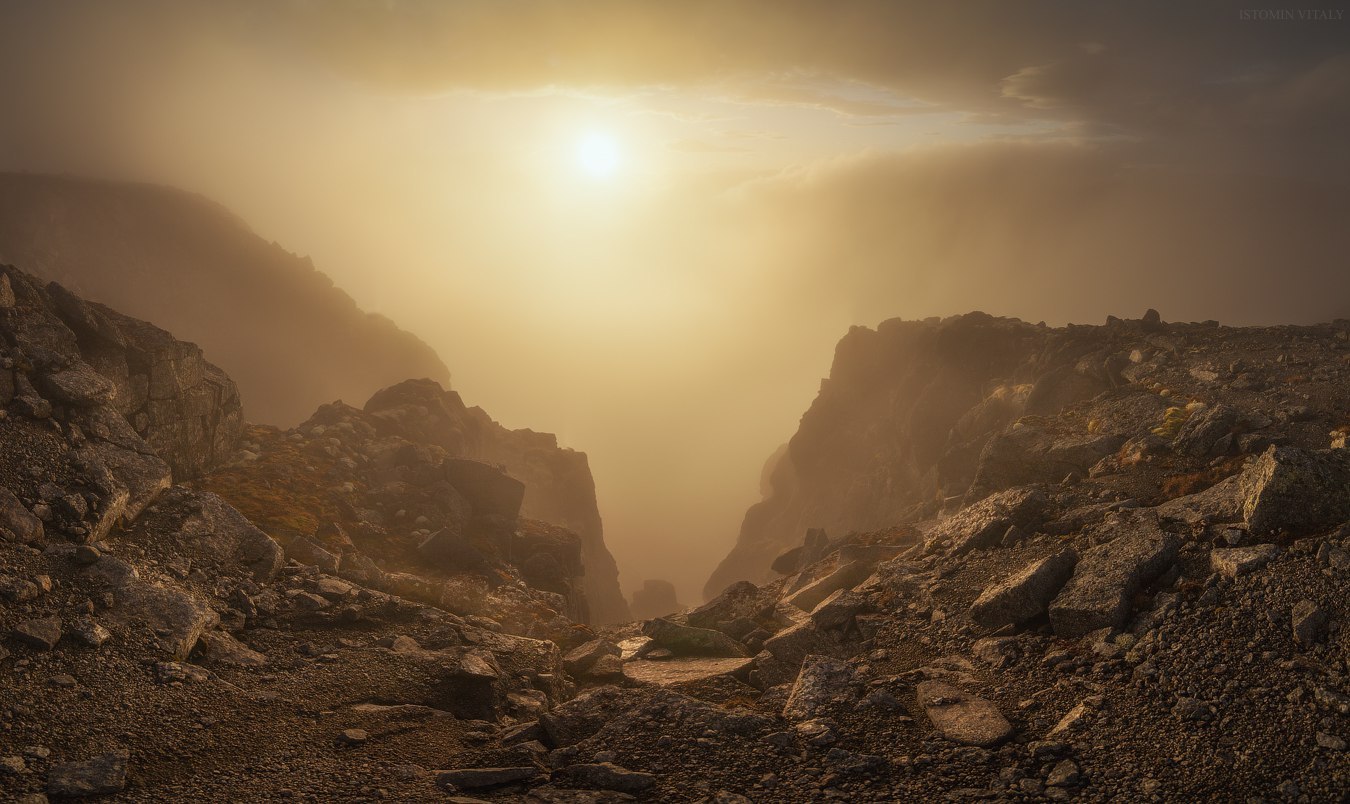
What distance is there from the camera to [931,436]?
7788 cm

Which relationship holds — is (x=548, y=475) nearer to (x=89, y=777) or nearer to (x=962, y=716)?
(x=89, y=777)

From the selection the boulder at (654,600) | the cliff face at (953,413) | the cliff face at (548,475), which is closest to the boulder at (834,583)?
the cliff face at (953,413)

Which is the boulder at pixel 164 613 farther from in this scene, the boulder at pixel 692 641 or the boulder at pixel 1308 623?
the boulder at pixel 1308 623

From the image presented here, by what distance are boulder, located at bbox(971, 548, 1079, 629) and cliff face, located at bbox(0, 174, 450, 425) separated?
126 metres

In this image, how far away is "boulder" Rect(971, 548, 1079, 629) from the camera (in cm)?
2011

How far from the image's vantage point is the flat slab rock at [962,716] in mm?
14422

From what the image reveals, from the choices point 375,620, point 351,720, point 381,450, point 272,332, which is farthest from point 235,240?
point 351,720

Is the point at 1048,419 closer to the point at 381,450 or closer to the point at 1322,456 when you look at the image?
the point at 1322,456

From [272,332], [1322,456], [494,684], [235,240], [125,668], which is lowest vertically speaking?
[494,684]

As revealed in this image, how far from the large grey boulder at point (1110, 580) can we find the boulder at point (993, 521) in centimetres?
588

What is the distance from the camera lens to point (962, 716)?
50.8 ft

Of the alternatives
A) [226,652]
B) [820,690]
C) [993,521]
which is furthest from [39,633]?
[993,521]

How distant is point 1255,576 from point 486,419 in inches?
3269

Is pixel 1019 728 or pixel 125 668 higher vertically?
pixel 125 668
